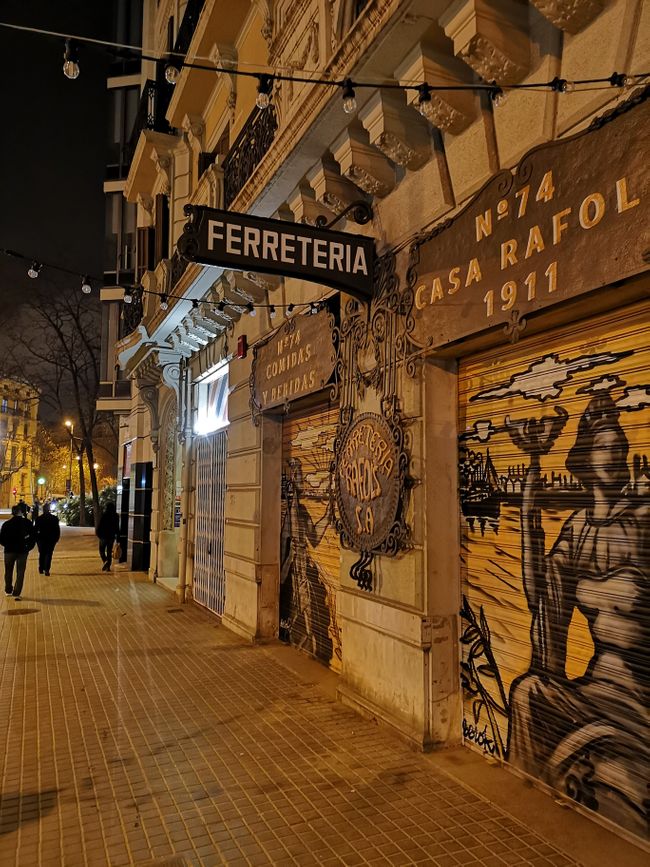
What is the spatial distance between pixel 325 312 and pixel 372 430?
1.66m

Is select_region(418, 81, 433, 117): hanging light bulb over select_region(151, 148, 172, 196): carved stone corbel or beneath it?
beneath

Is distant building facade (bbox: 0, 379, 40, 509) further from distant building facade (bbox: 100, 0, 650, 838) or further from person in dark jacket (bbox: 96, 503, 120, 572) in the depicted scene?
distant building facade (bbox: 100, 0, 650, 838)

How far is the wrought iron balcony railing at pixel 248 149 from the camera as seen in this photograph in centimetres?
713

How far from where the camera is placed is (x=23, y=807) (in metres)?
3.77

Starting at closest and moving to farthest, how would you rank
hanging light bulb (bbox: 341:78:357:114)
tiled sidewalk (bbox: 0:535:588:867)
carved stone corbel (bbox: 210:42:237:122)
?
tiled sidewalk (bbox: 0:535:588:867)
hanging light bulb (bbox: 341:78:357:114)
carved stone corbel (bbox: 210:42:237:122)

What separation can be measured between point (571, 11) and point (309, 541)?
5703 mm

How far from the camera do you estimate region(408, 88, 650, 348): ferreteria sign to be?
10.3ft

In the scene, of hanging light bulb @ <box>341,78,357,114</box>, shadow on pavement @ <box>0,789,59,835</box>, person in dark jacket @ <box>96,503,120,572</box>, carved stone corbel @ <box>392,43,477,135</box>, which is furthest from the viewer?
person in dark jacket @ <box>96,503,120,572</box>

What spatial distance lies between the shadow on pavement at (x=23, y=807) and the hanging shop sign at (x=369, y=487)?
9.28 feet

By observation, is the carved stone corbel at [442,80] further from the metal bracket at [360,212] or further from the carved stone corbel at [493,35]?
the metal bracket at [360,212]

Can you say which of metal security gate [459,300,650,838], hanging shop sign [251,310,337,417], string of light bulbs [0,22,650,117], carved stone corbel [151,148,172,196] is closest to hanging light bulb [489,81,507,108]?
string of light bulbs [0,22,650,117]

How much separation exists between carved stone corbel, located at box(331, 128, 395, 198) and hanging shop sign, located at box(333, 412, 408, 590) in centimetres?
208

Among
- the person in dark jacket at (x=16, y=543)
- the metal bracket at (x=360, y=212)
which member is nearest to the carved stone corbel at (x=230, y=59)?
the metal bracket at (x=360, y=212)

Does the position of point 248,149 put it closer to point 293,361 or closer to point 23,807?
point 293,361
